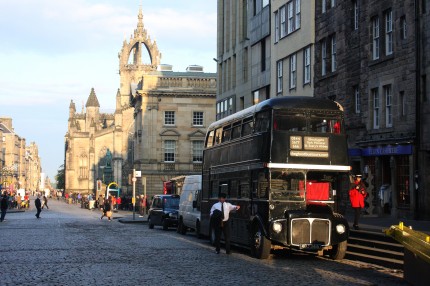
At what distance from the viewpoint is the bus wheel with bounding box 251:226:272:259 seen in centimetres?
2223

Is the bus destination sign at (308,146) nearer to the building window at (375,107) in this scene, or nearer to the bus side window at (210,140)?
the bus side window at (210,140)

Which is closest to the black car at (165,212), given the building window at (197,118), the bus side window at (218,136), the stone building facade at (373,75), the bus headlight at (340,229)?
the stone building facade at (373,75)

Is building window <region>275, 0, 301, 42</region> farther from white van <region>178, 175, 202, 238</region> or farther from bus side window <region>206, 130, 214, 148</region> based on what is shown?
bus side window <region>206, 130, 214, 148</region>

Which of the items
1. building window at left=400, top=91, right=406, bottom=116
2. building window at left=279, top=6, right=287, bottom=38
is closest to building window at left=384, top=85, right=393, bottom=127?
building window at left=400, top=91, right=406, bottom=116

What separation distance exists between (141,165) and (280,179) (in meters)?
64.1

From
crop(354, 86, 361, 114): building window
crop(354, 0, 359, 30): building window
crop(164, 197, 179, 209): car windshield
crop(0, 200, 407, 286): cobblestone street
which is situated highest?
crop(354, 0, 359, 30): building window

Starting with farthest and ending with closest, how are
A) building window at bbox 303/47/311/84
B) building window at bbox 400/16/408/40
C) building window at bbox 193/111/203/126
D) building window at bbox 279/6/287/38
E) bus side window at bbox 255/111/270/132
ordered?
1. building window at bbox 193/111/203/126
2. building window at bbox 279/6/287/38
3. building window at bbox 303/47/311/84
4. building window at bbox 400/16/408/40
5. bus side window at bbox 255/111/270/132

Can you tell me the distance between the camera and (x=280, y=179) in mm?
22312

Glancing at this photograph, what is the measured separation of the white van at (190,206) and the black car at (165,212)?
14.8 ft

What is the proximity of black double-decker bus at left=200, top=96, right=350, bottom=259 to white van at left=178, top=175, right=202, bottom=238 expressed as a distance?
29.5ft

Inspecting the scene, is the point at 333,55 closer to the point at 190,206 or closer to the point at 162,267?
the point at 190,206

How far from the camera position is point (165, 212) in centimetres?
4166

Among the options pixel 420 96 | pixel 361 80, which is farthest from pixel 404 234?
pixel 361 80

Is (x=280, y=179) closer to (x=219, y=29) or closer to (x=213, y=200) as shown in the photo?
(x=213, y=200)
